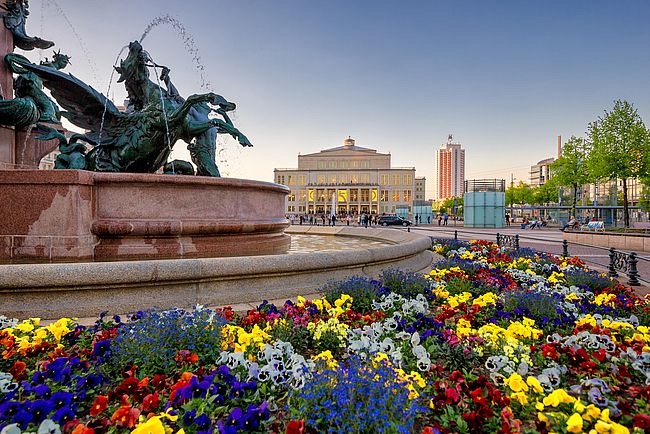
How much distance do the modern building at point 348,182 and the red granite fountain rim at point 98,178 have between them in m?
91.4

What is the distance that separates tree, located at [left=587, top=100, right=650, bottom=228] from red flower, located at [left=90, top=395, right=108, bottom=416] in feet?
94.2

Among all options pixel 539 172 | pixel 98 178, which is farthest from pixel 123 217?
pixel 539 172

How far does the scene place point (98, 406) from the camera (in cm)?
213

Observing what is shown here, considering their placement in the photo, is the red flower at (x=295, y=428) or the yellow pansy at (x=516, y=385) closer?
the red flower at (x=295, y=428)

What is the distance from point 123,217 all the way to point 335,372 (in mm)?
4914

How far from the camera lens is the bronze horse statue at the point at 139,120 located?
779cm

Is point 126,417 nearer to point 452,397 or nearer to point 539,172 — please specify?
point 452,397

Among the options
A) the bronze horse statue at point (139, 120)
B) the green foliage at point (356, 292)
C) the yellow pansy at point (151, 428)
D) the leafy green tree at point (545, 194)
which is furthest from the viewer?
the leafy green tree at point (545, 194)

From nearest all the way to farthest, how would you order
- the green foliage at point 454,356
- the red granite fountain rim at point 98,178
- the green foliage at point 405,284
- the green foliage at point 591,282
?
the green foliage at point 454,356, the green foliage at point 405,284, the red granite fountain rim at point 98,178, the green foliage at point 591,282

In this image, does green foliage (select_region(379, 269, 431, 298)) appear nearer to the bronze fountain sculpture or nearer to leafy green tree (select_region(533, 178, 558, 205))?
the bronze fountain sculpture

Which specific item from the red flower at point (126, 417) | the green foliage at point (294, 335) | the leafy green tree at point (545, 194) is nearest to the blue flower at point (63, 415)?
the red flower at point (126, 417)

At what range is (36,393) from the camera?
2.21 metres

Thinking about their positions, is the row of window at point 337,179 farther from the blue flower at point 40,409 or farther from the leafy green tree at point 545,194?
the blue flower at point 40,409

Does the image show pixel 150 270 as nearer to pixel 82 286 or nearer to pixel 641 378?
pixel 82 286
